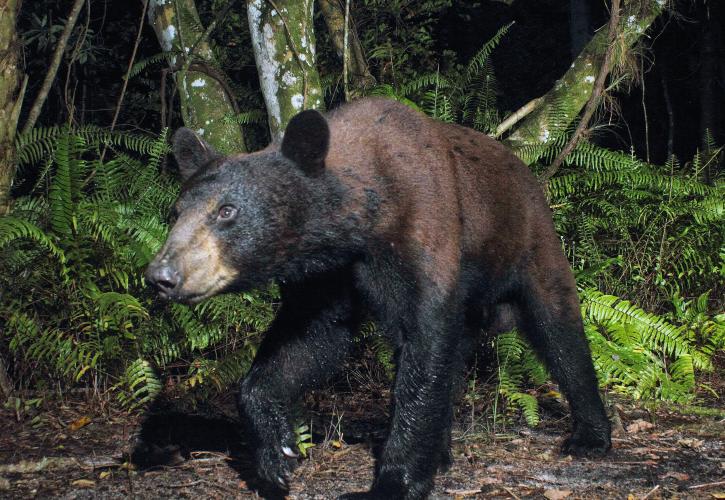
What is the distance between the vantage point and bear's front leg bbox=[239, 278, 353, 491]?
16.7ft

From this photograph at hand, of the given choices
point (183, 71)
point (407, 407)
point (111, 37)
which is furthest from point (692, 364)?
point (111, 37)

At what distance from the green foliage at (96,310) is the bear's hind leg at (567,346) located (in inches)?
87.9

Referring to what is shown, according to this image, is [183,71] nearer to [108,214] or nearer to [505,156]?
[108,214]

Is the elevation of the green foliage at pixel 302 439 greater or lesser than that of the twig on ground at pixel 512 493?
greater

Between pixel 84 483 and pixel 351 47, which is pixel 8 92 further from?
pixel 351 47

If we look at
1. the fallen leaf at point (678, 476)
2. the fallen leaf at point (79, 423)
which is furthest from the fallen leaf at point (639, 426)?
the fallen leaf at point (79, 423)

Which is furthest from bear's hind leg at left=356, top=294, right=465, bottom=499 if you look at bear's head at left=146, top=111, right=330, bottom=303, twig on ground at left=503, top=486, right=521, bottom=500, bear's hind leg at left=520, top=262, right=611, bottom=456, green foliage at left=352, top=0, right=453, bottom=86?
green foliage at left=352, top=0, right=453, bottom=86

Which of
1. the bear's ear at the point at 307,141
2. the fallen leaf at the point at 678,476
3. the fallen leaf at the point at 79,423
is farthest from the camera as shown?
the fallen leaf at the point at 79,423

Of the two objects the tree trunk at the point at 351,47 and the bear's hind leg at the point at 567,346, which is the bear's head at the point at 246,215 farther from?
the tree trunk at the point at 351,47

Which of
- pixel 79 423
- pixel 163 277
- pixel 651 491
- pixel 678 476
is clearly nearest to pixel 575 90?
pixel 678 476

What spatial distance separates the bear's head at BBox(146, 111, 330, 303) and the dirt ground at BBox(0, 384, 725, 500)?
1497mm

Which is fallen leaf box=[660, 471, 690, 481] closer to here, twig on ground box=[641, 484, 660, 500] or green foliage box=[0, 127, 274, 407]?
twig on ground box=[641, 484, 660, 500]

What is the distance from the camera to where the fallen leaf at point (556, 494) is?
4.94 m

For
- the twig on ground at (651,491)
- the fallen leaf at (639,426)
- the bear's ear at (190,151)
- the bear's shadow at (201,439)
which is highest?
the bear's ear at (190,151)
